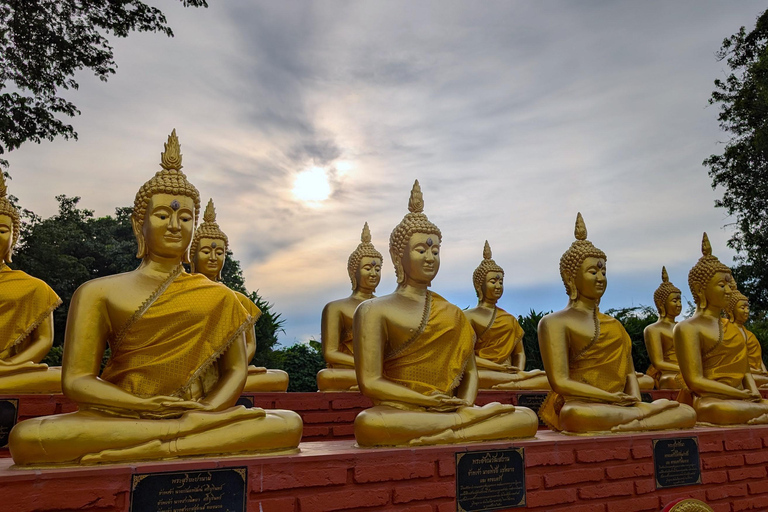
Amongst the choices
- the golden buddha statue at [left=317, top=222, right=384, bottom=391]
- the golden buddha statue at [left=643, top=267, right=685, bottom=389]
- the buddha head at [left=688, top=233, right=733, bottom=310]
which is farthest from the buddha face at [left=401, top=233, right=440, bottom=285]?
the golden buddha statue at [left=643, top=267, right=685, bottom=389]

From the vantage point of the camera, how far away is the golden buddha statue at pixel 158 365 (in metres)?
3.72

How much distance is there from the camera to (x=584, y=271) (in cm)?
646

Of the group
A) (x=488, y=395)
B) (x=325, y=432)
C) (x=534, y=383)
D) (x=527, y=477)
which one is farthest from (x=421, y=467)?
(x=534, y=383)

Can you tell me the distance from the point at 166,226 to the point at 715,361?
19.7 feet

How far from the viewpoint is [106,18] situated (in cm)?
1305

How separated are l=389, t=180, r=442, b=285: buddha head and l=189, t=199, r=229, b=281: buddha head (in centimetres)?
319

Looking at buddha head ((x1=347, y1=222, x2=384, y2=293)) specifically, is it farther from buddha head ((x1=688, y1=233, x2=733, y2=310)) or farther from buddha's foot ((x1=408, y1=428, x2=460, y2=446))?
buddha's foot ((x1=408, y1=428, x2=460, y2=446))

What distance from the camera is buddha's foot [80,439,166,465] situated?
366 centimetres

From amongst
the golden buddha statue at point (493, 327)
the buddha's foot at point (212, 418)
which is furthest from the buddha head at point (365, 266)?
the buddha's foot at point (212, 418)

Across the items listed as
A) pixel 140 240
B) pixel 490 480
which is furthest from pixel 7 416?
pixel 490 480

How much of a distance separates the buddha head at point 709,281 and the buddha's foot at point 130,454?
20.7 ft

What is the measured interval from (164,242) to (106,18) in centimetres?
1070

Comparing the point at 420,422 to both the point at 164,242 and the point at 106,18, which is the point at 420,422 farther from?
the point at 106,18

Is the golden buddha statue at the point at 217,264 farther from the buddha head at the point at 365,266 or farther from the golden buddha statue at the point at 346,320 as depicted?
the buddha head at the point at 365,266
